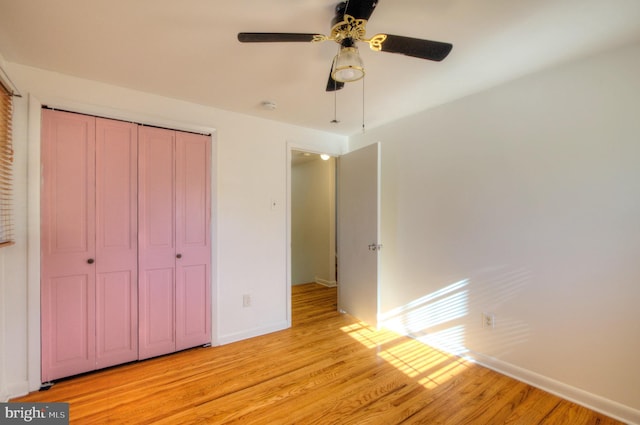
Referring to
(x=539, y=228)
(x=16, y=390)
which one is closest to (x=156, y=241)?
(x=16, y=390)

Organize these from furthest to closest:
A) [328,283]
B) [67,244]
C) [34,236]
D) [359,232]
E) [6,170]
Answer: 1. [328,283]
2. [359,232]
3. [67,244]
4. [34,236]
5. [6,170]

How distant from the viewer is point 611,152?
1.78 meters

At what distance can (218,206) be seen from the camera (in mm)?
2791

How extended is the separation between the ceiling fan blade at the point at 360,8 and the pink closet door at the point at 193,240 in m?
1.97

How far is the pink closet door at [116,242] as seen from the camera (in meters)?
2.30

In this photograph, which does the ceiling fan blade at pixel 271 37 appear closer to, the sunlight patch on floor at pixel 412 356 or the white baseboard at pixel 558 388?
the sunlight patch on floor at pixel 412 356

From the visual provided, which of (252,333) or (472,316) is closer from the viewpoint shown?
(472,316)

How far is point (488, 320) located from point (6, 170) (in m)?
3.72

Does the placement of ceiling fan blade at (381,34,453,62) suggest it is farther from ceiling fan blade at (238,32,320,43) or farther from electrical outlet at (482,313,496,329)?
electrical outlet at (482,313,496,329)

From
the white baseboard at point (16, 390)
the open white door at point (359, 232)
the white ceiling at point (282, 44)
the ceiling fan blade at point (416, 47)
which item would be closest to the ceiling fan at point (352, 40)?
the ceiling fan blade at point (416, 47)

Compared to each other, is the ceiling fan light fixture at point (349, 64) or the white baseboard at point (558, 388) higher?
the ceiling fan light fixture at point (349, 64)

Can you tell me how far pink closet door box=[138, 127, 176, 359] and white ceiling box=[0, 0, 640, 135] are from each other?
52 cm


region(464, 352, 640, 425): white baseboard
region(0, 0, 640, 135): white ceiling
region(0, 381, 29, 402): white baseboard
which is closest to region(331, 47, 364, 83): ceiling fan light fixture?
region(0, 0, 640, 135): white ceiling

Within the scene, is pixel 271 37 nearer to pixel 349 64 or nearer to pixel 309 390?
pixel 349 64
